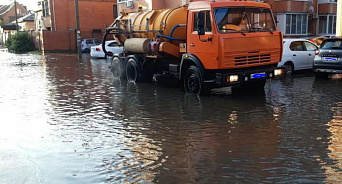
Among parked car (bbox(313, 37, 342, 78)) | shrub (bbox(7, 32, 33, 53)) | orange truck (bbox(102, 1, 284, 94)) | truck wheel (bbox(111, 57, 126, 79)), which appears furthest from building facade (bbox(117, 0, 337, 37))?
shrub (bbox(7, 32, 33, 53))

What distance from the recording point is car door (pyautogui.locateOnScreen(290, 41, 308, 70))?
14.5m

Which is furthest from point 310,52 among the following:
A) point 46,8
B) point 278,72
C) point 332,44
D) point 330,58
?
point 46,8

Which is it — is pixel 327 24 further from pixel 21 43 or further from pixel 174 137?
pixel 21 43

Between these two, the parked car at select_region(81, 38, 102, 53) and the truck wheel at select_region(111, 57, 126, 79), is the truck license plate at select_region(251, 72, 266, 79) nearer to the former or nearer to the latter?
the truck wheel at select_region(111, 57, 126, 79)

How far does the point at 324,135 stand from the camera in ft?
21.7

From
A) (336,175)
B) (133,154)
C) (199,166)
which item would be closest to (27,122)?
(133,154)

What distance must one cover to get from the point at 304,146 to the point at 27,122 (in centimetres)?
604

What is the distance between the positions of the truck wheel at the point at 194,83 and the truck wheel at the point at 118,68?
488cm

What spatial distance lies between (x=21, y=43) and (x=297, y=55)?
40650 millimetres

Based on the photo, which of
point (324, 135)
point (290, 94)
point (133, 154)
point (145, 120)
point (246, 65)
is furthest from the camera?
point (290, 94)

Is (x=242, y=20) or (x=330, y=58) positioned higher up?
(x=242, y=20)

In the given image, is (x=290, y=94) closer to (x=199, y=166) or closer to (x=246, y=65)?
(x=246, y=65)

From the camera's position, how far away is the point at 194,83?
11.0 m

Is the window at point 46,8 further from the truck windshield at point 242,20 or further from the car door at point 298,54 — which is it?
the truck windshield at point 242,20
